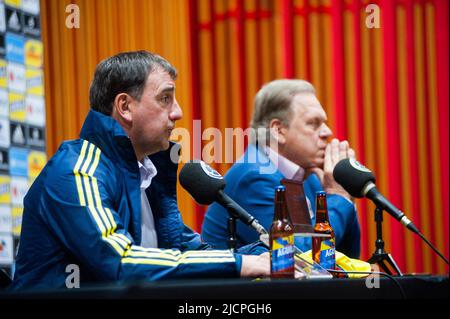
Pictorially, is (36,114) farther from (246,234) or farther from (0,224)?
(246,234)

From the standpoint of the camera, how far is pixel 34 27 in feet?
10.2

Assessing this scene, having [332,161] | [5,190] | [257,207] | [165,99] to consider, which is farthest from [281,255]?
[5,190]

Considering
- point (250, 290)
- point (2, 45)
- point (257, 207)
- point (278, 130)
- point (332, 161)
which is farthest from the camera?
point (2, 45)

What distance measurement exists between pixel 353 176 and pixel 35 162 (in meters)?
1.57

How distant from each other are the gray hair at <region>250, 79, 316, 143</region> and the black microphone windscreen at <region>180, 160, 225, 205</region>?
1040 mm

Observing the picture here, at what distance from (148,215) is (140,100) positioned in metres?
0.31

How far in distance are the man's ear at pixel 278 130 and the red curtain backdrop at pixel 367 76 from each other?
95 cm

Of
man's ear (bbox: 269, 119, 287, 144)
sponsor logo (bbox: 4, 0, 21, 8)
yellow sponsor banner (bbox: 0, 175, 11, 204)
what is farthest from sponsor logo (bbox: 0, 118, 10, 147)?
man's ear (bbox: 269, 119, 287, 144)

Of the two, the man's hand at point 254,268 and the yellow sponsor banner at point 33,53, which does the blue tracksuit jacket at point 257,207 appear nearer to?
the man's hand at point 254,268

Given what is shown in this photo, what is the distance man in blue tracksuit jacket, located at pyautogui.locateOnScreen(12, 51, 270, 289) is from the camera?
150cm

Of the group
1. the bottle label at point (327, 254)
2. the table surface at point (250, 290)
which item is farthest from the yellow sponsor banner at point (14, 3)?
the table surface at point (250, 290)

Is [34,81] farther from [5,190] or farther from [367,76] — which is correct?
[367,76]

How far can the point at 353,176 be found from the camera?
195cm

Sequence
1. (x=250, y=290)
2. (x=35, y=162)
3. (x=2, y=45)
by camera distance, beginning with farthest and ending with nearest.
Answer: (x=35, y=162) < (x=2, y=45) < (x=250, y=290)
